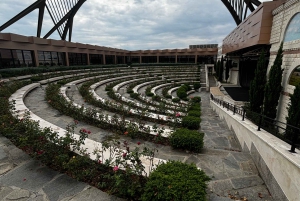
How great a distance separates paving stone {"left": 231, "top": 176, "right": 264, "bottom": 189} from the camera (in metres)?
3.84

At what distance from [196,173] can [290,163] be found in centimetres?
187

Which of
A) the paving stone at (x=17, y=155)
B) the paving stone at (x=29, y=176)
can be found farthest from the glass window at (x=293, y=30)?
the paving stone at (x=17, y=155)

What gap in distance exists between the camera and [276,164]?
3729 mm

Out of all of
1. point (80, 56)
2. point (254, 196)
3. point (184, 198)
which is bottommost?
point (254, 196)

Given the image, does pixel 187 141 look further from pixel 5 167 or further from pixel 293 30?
pixel 293 30

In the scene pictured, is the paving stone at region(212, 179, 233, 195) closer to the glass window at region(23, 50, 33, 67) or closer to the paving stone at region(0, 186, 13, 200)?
the paving stone at region(0, 186, 13, 200)

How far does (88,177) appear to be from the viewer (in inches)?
144

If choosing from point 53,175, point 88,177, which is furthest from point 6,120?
point 88,177

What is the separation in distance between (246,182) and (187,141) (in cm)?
185

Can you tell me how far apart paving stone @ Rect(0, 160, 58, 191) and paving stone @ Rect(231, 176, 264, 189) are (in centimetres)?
427

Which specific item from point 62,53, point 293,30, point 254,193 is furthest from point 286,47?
point 62,53

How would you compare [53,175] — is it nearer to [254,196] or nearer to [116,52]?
[254,196]

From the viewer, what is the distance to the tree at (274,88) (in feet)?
29.4

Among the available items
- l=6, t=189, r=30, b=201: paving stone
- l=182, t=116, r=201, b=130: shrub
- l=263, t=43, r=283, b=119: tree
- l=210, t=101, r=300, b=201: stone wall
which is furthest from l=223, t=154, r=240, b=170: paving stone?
l=263, t=43, r=283, b=119: tree
